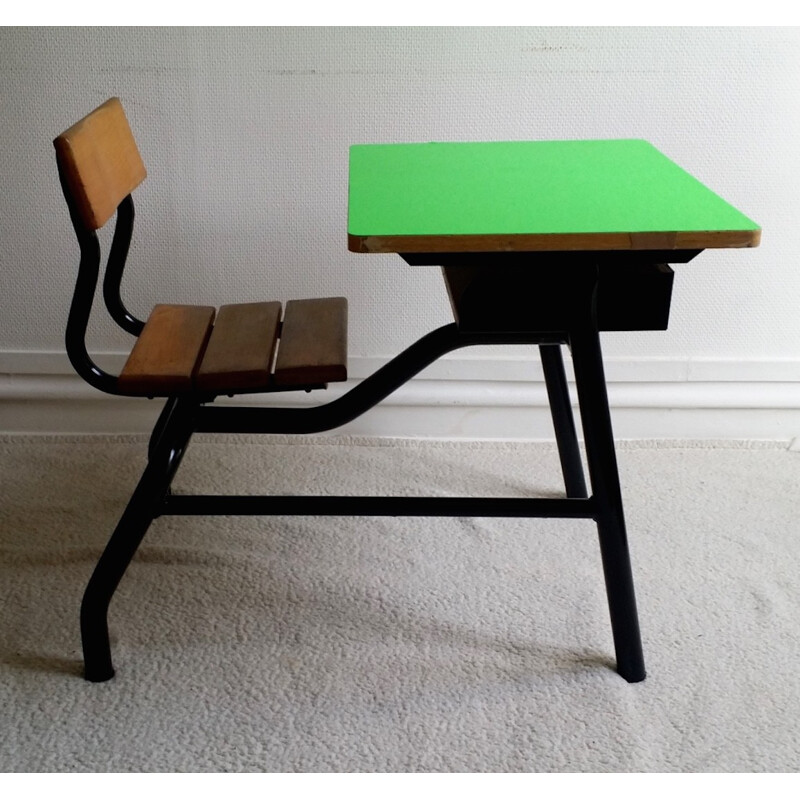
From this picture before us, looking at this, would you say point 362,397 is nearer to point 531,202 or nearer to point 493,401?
point 531,202

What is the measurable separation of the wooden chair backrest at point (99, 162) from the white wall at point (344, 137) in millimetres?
308

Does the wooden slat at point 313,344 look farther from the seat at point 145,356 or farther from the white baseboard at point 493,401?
the white baseboard at point 493,401

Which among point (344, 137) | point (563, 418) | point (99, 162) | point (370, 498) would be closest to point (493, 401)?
point (563, 418)

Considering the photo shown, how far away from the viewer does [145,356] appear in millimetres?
1501

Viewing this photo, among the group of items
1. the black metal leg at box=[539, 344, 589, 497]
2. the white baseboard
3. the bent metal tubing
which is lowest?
the white baseboard

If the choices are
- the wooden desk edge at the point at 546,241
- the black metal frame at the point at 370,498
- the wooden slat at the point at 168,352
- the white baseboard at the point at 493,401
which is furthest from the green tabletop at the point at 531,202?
the white baseboard at the point at 493,401

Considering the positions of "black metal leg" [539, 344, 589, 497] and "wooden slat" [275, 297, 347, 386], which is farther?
"black metal leg" [539, 344, 589, 497]

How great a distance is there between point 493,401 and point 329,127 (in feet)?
2.27

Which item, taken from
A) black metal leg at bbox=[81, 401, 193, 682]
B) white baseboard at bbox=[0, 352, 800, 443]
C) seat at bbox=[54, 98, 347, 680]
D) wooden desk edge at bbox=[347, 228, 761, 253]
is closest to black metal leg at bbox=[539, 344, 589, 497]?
white baseboard at bbox=[0, 352, 800, 443]

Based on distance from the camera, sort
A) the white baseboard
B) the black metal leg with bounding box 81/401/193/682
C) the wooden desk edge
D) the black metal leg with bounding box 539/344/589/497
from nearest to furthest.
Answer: the wooden desk edge → the black metal leg with bounding box 81/401/193/682 → the black metal leg with bounding box 539/344/589/497 → the white baseboard

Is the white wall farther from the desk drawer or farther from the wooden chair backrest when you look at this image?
the desk drawer

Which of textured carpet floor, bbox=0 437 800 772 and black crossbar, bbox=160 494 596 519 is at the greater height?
black crossbar, bbox=160 494 596 519

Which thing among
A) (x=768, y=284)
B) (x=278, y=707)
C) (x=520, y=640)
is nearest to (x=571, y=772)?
(x=520, y=640)

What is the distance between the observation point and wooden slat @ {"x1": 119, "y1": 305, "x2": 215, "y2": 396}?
142cm
